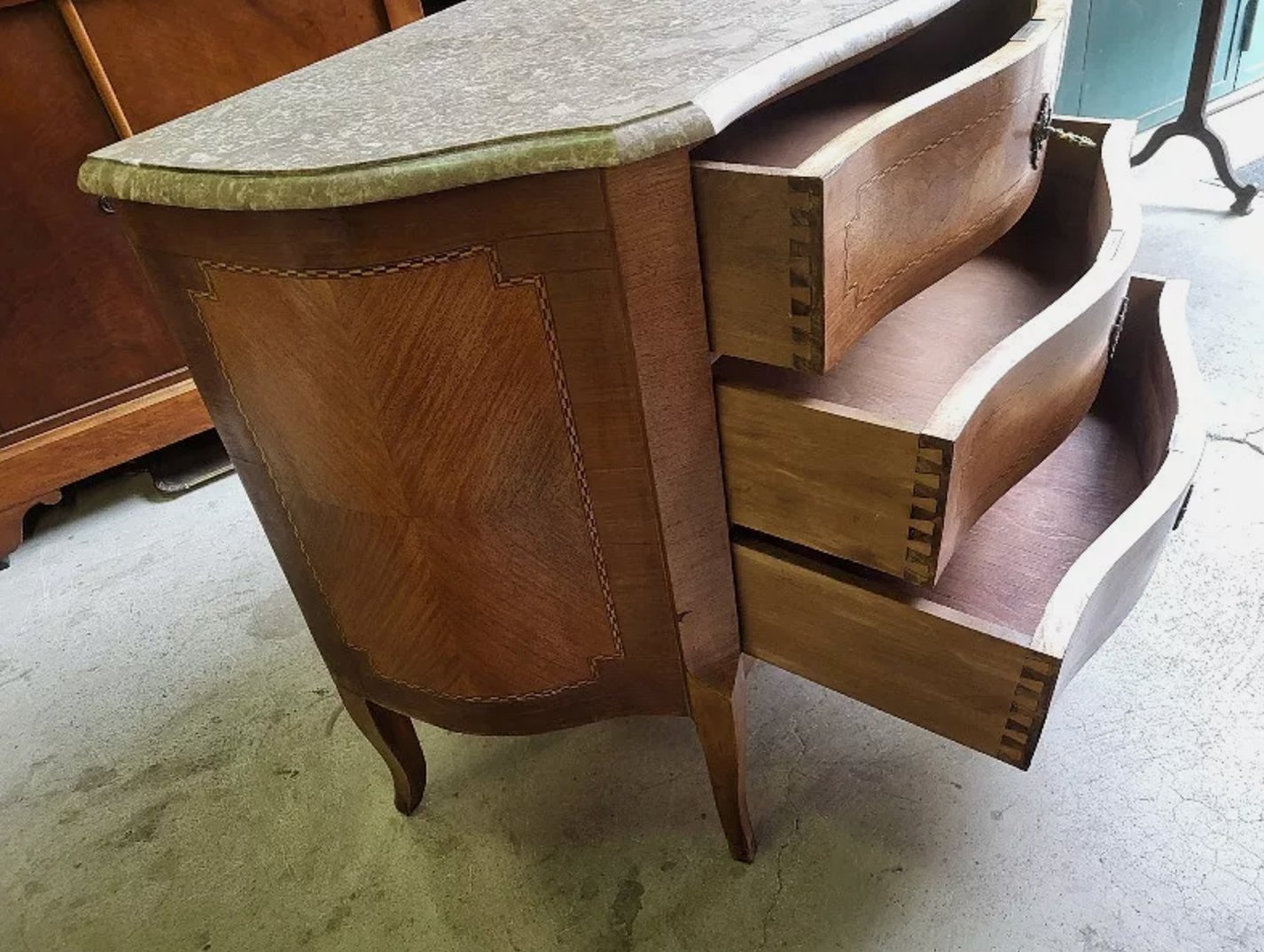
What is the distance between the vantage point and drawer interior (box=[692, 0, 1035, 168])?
2.49 ft

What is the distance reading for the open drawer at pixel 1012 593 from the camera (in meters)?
0.64

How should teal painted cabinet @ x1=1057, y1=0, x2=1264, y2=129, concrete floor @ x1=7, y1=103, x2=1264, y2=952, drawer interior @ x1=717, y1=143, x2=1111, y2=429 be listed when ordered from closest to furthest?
drawer interior @ x1=717, y1=143, x2=1111, y2=429 → concrete floor @ x1=7, y1=103, x2=1264, y2=952 → teal painted cabinet @ x1=1057, y1=0, x2=1264, y2=129

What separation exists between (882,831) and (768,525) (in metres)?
0.43

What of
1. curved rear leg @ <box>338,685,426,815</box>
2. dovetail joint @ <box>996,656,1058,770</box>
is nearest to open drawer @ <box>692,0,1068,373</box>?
→ dovetail joint @ <box>996,656,1058,770</box>

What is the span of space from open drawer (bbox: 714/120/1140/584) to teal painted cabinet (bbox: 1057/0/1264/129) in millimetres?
1520

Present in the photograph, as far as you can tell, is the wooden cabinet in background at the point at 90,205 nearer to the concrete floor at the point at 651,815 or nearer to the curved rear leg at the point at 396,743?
the concrete floor at the point at 651,815

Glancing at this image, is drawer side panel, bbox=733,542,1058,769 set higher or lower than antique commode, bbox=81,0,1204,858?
lower

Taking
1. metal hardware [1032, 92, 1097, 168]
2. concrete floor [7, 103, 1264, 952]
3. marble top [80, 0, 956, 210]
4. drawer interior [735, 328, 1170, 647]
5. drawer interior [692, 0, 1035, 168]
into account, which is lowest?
concrete floor [7, 103, 1264, 952]

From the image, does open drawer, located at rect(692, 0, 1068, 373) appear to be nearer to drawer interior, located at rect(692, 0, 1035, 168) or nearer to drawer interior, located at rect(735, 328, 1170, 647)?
drawer interior, located at rect(692, 0, 1035, 168)

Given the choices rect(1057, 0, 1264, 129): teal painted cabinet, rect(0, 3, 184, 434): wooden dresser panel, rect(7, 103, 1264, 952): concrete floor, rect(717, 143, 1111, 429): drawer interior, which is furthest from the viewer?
rect(1057, 0, 1264, 129): teal painted cabinet

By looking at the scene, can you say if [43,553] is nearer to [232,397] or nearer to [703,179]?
[232,397]

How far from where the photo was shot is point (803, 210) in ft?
1.80

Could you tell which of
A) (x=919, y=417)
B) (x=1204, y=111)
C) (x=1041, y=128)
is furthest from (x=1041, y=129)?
(x=1204, y=111)

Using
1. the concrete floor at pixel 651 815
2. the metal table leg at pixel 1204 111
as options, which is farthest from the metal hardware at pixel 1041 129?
the metal table leg at pixel 1204 111
